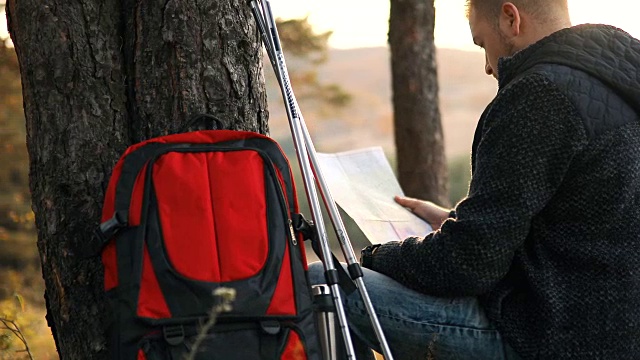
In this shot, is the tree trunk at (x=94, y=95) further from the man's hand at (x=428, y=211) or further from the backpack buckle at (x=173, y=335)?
the man's hand at (x=428, y=211)

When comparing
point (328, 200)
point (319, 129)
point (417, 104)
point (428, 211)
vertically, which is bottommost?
point (319, 129)

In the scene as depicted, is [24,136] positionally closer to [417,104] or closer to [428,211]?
[417,104]

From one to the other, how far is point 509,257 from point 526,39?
0.65 metres

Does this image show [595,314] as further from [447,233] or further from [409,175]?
[409,175]

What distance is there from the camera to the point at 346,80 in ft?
67.7

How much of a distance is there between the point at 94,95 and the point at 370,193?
0.99 m

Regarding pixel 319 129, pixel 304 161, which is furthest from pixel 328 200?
pixel 319 129

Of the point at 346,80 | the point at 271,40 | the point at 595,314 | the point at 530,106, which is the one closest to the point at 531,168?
the point at 530,106

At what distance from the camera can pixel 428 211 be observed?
3.20 meters

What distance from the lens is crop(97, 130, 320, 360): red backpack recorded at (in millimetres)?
2461

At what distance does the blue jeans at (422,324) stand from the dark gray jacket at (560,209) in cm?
6

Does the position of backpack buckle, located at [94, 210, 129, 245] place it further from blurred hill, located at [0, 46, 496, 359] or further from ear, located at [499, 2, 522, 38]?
ear, located at [499, 2, 522, 38]

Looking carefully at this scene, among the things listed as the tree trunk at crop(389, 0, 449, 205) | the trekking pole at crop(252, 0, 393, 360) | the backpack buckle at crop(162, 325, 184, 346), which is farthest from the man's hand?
the tree trunk at crop(389, 0, 449, 205)

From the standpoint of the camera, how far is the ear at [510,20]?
2.65m
